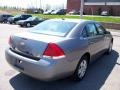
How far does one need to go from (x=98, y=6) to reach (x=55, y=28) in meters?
56.0

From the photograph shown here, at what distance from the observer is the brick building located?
185 feet

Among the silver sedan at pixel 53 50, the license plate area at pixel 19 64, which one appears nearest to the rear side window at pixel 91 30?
the silver sedan at pixel 53 50

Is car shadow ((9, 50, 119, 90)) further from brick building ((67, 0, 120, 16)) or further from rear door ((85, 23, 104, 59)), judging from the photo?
brick building ((67, 0, 120, 16))

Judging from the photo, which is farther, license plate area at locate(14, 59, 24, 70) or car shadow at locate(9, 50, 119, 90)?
car shadow at locate(9, 50, 119, 90)

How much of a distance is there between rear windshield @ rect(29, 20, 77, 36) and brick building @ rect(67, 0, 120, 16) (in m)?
51.8

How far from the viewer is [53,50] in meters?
4.66

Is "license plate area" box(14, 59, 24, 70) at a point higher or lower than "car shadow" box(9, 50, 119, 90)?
higher

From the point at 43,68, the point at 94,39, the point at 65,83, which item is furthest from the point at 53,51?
the point at 94,39

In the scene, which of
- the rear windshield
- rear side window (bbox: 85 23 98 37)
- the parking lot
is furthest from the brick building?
the rear windshield

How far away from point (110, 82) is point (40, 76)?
208 centimetres

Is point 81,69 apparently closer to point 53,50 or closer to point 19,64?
point 53,50

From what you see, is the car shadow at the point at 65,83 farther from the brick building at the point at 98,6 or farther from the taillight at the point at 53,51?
the brick building at the point at 98,6

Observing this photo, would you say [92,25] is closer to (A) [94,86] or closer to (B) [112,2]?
(A) [94,86]

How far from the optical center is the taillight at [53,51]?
182 inches
